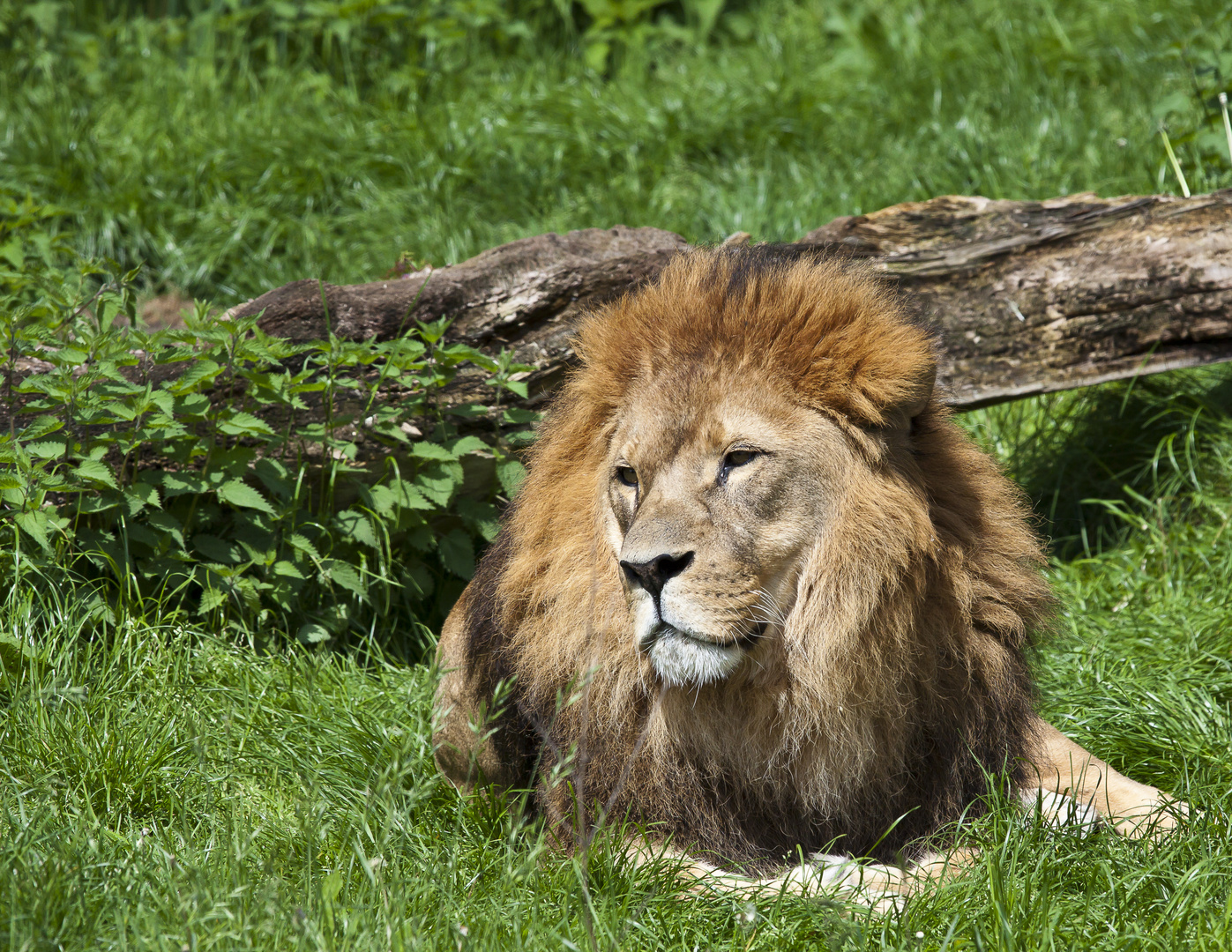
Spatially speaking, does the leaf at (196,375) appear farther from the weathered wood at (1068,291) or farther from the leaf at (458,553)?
the weathered wood at (1068,291)

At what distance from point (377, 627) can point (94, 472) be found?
109 cm

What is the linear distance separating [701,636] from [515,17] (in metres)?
6.42

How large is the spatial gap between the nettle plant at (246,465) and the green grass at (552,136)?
1.98m

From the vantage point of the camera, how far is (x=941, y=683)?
265cm

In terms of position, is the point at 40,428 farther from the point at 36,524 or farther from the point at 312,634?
the point at 312,634

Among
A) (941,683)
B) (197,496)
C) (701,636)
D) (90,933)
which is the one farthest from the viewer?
(197,496)

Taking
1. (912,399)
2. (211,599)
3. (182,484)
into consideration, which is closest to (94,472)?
(182,484)

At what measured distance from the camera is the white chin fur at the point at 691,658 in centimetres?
234

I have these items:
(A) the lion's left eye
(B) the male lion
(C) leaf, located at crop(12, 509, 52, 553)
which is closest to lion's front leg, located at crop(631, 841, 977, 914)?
(B) the male lion

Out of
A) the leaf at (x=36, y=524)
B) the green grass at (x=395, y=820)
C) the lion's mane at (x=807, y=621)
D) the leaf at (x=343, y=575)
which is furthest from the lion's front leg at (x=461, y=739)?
the leaf at (x=36, y=524)

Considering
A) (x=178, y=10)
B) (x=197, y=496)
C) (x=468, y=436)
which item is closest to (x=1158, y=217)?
(x=468, y=436)

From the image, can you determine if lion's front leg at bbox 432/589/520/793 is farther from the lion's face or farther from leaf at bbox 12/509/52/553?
leaf at bbox 12/509/52/553

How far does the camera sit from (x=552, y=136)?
20.7ft

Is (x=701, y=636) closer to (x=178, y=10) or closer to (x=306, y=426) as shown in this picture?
(x=306, y=426)
